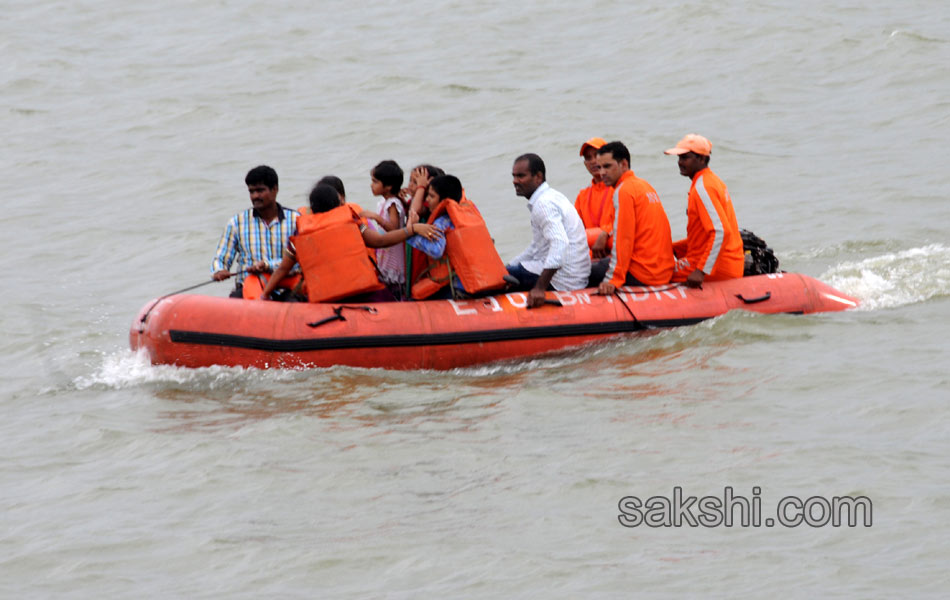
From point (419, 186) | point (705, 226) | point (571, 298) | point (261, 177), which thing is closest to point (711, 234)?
point (705, 226)

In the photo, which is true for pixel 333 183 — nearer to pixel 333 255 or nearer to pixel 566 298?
pixel 333 255

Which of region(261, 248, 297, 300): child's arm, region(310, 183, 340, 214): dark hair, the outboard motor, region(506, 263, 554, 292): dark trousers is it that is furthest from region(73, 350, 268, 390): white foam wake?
the outboard motor

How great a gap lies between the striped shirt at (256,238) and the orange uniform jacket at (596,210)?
6.50ft

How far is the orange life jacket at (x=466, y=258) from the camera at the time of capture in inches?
320

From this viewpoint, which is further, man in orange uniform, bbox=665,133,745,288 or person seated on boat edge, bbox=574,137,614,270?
person seated on boat edge, bbox=574,137,614,270

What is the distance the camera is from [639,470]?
654cm

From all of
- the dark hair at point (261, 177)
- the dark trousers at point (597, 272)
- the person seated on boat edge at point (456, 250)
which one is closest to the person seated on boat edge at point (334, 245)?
the person seated on boat edge at point (456, 250)

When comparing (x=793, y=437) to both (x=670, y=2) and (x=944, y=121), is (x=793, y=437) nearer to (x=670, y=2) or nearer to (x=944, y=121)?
(x=944, y=121)

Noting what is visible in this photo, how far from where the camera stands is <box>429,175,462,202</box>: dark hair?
8047 millimetres

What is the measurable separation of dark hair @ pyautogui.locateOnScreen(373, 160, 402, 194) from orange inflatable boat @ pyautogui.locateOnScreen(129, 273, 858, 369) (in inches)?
29.1

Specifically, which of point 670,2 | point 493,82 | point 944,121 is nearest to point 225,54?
point 493,82

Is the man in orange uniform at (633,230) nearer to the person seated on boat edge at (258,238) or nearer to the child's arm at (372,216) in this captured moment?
the child's arm at (372,216)

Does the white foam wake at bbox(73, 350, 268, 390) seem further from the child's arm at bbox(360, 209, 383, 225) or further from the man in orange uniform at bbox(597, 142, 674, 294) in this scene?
the man in orange uniform at bbox(597, 142, 674, 294)

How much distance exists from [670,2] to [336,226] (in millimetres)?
13617
